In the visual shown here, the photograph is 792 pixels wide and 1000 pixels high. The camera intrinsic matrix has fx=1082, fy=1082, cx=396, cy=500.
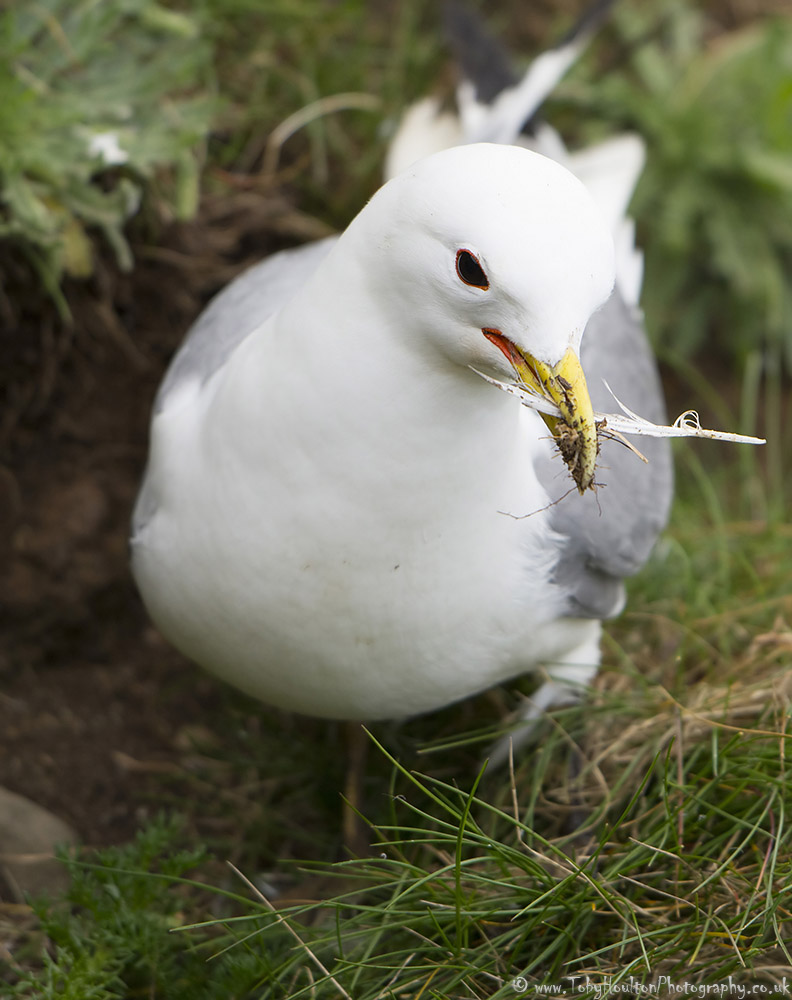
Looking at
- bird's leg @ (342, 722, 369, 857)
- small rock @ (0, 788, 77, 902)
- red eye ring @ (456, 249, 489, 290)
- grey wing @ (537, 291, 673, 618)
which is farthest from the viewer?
bird's leg @ (342, 722, 369, 857)

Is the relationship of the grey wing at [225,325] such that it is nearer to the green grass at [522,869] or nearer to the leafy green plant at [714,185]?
the green grass at [522,869]

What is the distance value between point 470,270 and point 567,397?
269 mm

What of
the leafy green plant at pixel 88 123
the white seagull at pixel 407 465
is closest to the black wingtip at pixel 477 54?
the leafy green plant at pixel 88 123

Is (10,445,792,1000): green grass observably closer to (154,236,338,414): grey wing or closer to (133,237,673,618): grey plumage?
(133,237,673,618): grey plumage

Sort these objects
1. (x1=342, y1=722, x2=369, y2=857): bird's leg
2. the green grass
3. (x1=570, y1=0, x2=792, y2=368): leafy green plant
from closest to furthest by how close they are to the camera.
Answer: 1. the green grass
2. (x1=342, y1=722, x2=369, y2=857): bird's leg
3. (x1=570, y1=0, x2=792, y2=368): leafy green plant

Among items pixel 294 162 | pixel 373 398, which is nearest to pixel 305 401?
pixel 373 398

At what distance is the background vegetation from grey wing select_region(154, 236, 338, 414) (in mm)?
470

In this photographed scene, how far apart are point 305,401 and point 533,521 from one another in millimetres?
652

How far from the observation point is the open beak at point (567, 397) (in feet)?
5.93

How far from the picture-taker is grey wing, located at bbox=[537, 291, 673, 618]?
2.59m

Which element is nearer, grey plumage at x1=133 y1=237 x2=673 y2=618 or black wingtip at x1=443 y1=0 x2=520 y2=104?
grey plumage at x1=133 y1=237 x2=673 y2=618

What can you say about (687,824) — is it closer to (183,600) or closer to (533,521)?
(533,521)

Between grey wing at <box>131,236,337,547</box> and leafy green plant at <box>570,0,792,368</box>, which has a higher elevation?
grey wing at <box>131,236,337,547</box>

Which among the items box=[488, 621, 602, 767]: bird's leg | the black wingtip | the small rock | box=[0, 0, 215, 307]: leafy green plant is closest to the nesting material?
box=[488, 621, 602, 767]: bird's leg
